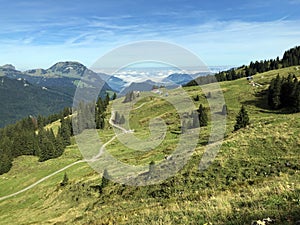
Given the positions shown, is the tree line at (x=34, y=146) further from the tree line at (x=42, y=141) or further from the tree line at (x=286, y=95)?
the tree line at (x=286, y=95)

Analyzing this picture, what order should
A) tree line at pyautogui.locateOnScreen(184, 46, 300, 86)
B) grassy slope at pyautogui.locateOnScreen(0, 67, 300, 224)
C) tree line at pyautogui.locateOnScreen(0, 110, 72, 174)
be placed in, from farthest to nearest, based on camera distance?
1. tree line at pyautogui.locateOnScreen(184, 46, 300, 86)
2. tree line at pyautogui.locateOnScreen(0, 110, 72, 174)
3. grassy slope at pyautogui.locateOnScreen(0, 67, 300, 224)

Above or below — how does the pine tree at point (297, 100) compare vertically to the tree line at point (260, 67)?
below

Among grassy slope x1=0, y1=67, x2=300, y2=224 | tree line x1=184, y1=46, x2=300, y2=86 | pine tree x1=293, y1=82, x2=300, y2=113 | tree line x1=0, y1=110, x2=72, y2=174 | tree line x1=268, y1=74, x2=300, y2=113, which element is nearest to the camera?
grassy slope x1=0, y1=67, x2=300, y2=224

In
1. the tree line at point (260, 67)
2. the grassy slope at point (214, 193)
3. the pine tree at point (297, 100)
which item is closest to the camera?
the grassy slope at point (214, 193)

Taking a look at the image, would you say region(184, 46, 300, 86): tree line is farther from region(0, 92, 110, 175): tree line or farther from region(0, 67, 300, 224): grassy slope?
region(0, 67, 300, 224): grassy slope

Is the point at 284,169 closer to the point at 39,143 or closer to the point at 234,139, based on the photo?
the point at 234,139

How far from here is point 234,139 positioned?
113 feet

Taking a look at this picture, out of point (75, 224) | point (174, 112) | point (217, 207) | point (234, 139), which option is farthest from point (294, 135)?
point (174, 112)

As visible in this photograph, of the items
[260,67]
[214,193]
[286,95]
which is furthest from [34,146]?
[260,67]

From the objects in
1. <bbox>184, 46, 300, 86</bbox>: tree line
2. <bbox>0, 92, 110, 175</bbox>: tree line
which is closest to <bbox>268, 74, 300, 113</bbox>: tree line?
<bbox>0, 92, 110, 175</bbox>: tree line

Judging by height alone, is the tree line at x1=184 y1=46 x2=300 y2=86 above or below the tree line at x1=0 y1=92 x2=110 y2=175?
above

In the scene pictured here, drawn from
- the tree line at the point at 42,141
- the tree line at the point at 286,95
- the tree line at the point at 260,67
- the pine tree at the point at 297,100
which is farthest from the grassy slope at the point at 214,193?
the tree line at the point at 260,67

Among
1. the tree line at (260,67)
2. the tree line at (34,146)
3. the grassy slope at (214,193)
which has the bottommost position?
the tree line at (34,146)

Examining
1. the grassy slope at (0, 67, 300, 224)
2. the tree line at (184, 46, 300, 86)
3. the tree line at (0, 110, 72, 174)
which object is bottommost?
the tree line at (0, 110, 72, 174)
